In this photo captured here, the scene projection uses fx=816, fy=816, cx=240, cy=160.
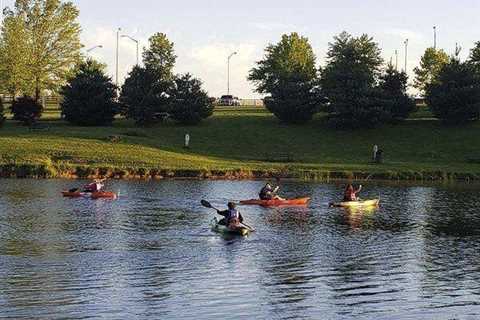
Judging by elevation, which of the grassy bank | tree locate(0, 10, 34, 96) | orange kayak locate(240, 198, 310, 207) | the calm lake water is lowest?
the calm lake water

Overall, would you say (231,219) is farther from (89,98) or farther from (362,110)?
(89,98)

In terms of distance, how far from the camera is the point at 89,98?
99.5 meters

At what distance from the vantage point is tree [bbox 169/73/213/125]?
4033 inches

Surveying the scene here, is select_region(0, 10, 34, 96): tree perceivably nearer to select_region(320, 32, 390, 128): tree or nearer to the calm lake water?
select_region(320, 32, 390, 128): tree

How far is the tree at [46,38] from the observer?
108000 millimetres

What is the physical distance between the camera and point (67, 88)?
99688 millimetres

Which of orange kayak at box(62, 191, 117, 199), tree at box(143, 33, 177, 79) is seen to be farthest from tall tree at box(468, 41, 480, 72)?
orange kayak at box(62, 191, 117, 199)

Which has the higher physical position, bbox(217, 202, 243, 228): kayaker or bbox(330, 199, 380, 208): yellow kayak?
bbox(217, 202, 243, 228): kayaker

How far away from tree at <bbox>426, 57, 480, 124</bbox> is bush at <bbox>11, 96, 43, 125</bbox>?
48.7 metres

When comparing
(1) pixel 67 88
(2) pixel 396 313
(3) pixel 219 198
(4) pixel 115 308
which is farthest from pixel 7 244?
(1) pixel 67 88

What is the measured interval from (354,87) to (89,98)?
32.4m

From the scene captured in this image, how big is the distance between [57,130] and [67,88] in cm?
931

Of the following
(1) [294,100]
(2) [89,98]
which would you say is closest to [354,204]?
(1) [294,100]

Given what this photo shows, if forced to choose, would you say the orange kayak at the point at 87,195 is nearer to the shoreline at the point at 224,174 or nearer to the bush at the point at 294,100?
the shoreline at the point at 224,174
